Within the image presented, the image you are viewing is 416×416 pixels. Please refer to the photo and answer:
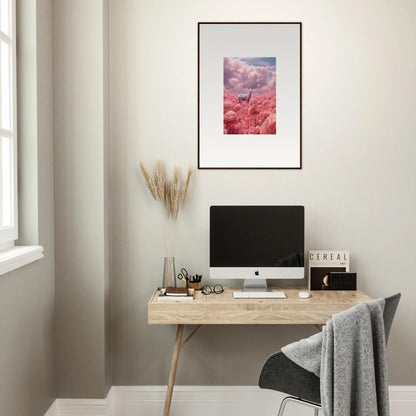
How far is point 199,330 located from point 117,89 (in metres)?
1.48

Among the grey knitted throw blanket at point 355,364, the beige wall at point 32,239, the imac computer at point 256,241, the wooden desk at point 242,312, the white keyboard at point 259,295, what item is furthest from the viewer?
the imac computer at point 256,241

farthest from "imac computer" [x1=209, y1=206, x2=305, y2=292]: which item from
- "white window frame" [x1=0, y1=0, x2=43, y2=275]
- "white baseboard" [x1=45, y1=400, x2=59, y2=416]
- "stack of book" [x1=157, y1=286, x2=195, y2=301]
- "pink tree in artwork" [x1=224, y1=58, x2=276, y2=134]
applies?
"white baseboard" [x1=45, y1=400, x2=59, y2=416]

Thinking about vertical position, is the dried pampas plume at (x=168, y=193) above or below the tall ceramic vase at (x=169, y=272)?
above

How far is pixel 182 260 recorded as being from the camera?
278 centimetres

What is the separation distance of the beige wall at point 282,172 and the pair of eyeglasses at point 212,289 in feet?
0.43

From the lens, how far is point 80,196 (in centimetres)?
256

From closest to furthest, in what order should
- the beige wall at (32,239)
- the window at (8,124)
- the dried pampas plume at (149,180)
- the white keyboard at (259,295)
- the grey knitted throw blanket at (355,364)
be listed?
the grey knitted throw blanket at (355,364) < the beige wall at (32,239) < the window at (8,124) < the white keyboard at (259,295) < the dried pampas plume at (149,180)

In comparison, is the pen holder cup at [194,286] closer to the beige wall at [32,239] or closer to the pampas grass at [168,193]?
the pampas grass at [168,193]

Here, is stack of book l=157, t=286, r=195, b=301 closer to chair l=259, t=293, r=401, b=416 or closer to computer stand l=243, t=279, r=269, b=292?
computer stand l=243, t=279, r=269, b=292

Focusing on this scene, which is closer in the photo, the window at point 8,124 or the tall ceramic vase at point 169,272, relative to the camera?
the window at point 8,124

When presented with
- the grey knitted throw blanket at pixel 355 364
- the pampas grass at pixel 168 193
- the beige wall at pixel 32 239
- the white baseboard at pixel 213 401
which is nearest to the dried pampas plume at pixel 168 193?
the pampas grass at pixel 168 193

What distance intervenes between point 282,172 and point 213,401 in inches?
55.1

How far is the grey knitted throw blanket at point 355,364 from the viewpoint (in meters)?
1.70

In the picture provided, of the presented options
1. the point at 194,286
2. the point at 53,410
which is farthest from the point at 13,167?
the point at 53,410
